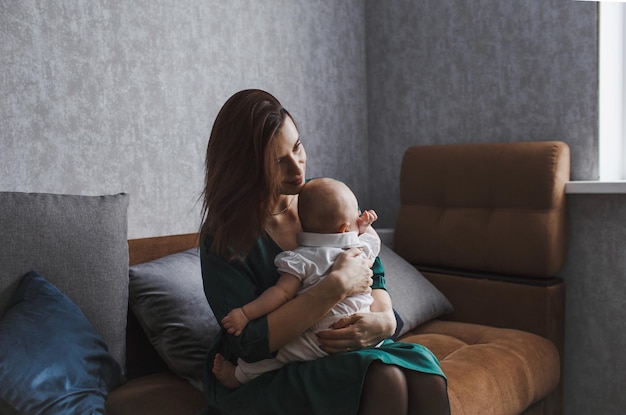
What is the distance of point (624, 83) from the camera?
8.15 ft

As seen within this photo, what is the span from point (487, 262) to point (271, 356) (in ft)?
4.27

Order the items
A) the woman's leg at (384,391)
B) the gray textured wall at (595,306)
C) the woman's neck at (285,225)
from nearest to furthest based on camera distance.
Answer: the woman's leg at (384,391)
the woman's neck at (285,225)
the gray textured wall at (595,306)

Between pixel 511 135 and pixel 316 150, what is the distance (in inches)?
33.9

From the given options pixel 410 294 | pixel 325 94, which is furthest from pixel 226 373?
pixel 325 94

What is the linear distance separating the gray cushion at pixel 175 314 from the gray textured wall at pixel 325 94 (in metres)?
0.36

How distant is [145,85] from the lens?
87.4 inches

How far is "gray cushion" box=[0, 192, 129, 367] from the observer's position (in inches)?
65.6

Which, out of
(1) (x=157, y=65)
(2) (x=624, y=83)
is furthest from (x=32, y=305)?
(2) (x=624, y=83)

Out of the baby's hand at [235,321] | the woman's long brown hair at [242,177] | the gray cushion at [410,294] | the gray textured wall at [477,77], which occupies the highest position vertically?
the gray textured wall at [477,77]

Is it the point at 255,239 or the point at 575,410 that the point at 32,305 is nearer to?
the point at 255,239

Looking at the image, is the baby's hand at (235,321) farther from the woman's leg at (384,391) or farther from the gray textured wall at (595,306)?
the gray textured wall at (595,306)

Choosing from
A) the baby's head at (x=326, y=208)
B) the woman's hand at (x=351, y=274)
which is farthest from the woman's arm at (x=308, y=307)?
the baby's head at (x=326, y=208)

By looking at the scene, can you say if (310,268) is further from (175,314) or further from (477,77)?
(477,77)

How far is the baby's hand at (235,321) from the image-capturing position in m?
1.41
